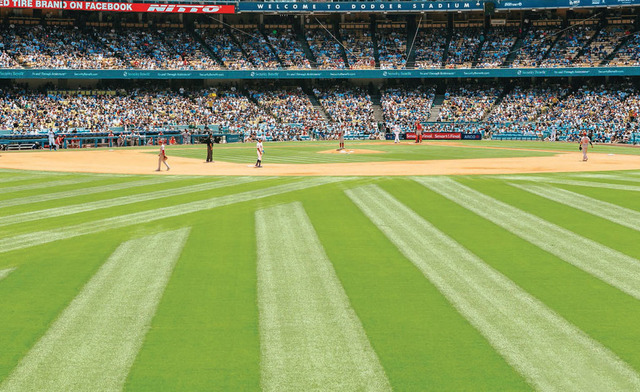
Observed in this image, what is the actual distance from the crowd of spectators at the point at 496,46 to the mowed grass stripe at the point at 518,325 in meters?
59.3

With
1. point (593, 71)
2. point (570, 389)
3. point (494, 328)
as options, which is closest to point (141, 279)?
point (494, 328)

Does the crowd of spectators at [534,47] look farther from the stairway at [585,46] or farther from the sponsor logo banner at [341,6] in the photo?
the sponsor logo banner at [341,6]

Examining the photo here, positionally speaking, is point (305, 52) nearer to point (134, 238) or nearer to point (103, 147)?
point (103, 147)

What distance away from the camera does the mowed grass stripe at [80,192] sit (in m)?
19.0

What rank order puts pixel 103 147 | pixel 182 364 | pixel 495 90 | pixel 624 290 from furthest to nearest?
pixel 495 90
pixel 103 147
pixel 624 290
pixel 182 364

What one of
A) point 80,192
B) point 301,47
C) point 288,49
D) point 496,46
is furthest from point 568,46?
point 80,192

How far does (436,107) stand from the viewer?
224ft

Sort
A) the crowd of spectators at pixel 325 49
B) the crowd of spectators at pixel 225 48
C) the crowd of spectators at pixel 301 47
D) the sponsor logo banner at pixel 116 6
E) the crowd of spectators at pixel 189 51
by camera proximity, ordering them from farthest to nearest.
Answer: the crowd of spectators at pixel 325 49
the crowd of spectators at pixel 225 48
the crowd of spectators at pixel 189 51
the crowd of spectators at pixel 301 47
the sponsor logo banner at pixel 116 6

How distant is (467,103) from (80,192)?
53.7m

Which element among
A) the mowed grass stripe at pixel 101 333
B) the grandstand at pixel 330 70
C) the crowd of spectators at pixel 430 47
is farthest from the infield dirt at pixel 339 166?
the crowd of spectators at pixel 430 47

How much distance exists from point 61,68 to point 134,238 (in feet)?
176

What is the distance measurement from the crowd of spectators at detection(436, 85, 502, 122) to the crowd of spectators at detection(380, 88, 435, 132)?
1.86 meters

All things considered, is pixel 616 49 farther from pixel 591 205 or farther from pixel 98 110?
pixel 591 205

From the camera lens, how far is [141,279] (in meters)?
10.1
